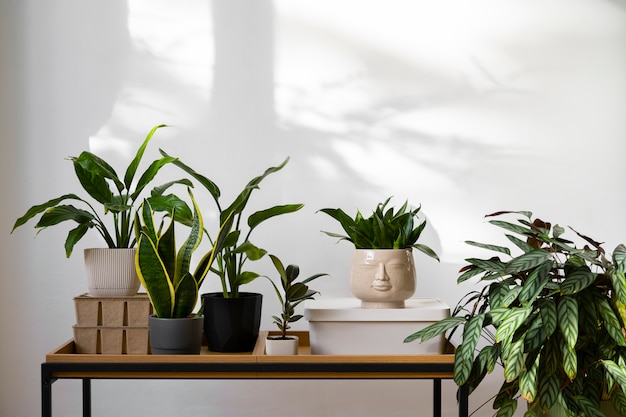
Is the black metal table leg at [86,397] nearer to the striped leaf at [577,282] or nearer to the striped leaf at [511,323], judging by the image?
the striped leaf at [511,323]

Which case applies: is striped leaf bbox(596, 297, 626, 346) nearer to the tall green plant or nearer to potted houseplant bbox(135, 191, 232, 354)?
the tall green plant

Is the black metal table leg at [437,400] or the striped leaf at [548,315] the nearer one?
the striped leaf at [548,315]

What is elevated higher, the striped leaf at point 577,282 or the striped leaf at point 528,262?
the striped leaf at point 528,262

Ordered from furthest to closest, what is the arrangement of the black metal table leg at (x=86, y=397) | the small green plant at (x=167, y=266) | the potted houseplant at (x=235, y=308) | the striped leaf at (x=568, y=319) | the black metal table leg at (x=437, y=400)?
the black metal table leg at (x=437, y=400) < the black metal table leg at (x=86, y=397) < the potted houseplant at (x=235, y=308) < the small green plant at (x=167, y=266) < the striped leaf at (x=568, y=319)

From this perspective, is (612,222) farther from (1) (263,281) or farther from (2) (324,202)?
(1) (263,281)

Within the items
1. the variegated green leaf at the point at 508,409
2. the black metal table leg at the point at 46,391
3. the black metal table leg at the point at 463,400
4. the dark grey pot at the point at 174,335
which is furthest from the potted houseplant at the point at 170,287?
the variegated green leaf at the point at 508,409

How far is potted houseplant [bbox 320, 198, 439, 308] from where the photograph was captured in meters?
2.19

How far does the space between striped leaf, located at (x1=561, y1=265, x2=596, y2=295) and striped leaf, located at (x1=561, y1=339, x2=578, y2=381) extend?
0.48ft

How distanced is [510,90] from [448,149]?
0.33 m

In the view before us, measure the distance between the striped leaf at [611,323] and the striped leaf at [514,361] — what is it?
0.23 metres

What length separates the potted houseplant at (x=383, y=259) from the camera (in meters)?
2.19

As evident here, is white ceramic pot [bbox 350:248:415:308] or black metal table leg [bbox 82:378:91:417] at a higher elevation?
white ceramic pot [bbox 350:248:415:308]

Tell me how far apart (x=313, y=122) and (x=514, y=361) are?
1282 mm

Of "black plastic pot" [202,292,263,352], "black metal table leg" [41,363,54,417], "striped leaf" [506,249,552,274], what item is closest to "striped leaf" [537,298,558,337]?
"striped leaf" [506,249,552,274]
